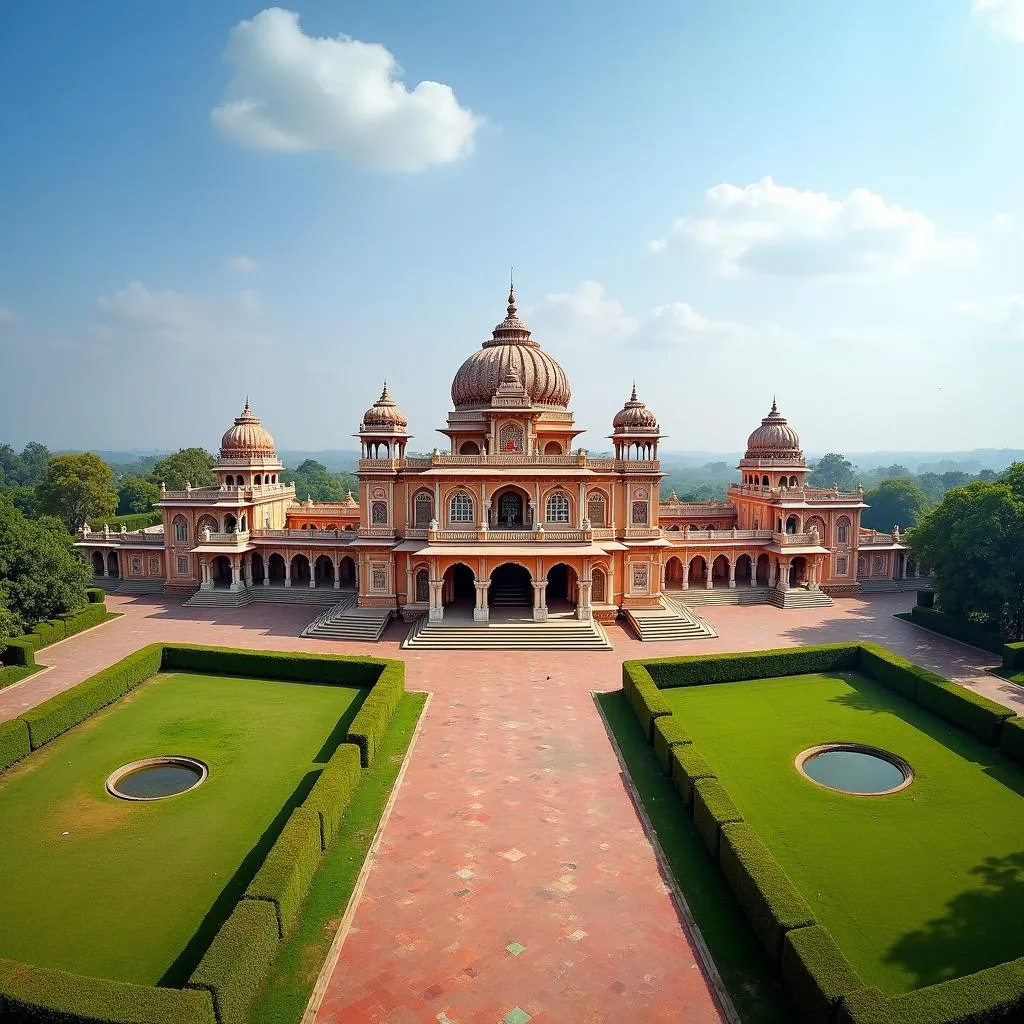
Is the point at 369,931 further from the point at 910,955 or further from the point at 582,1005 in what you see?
the point at 910,955

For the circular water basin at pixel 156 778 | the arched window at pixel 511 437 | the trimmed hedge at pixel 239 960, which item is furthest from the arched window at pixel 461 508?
the trimmed hedge at pixel 239 960

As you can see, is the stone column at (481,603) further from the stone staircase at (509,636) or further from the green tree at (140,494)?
the green tree at (140,494)

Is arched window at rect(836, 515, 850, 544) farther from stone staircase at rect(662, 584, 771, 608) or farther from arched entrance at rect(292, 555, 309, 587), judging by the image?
arched entrance at rect(292, 555, 309, 587)

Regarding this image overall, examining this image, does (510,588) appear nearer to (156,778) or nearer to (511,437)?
(511,437)

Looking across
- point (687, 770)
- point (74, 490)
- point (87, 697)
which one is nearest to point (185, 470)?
point (74, 490)

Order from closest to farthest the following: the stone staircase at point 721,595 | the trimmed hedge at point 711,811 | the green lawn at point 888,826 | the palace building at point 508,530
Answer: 1. the green lawn at point 888,826
2. the trimmed hedge at point 711,811
3. the palace building at point 508,530
4. the stone staircase at point 721,595
